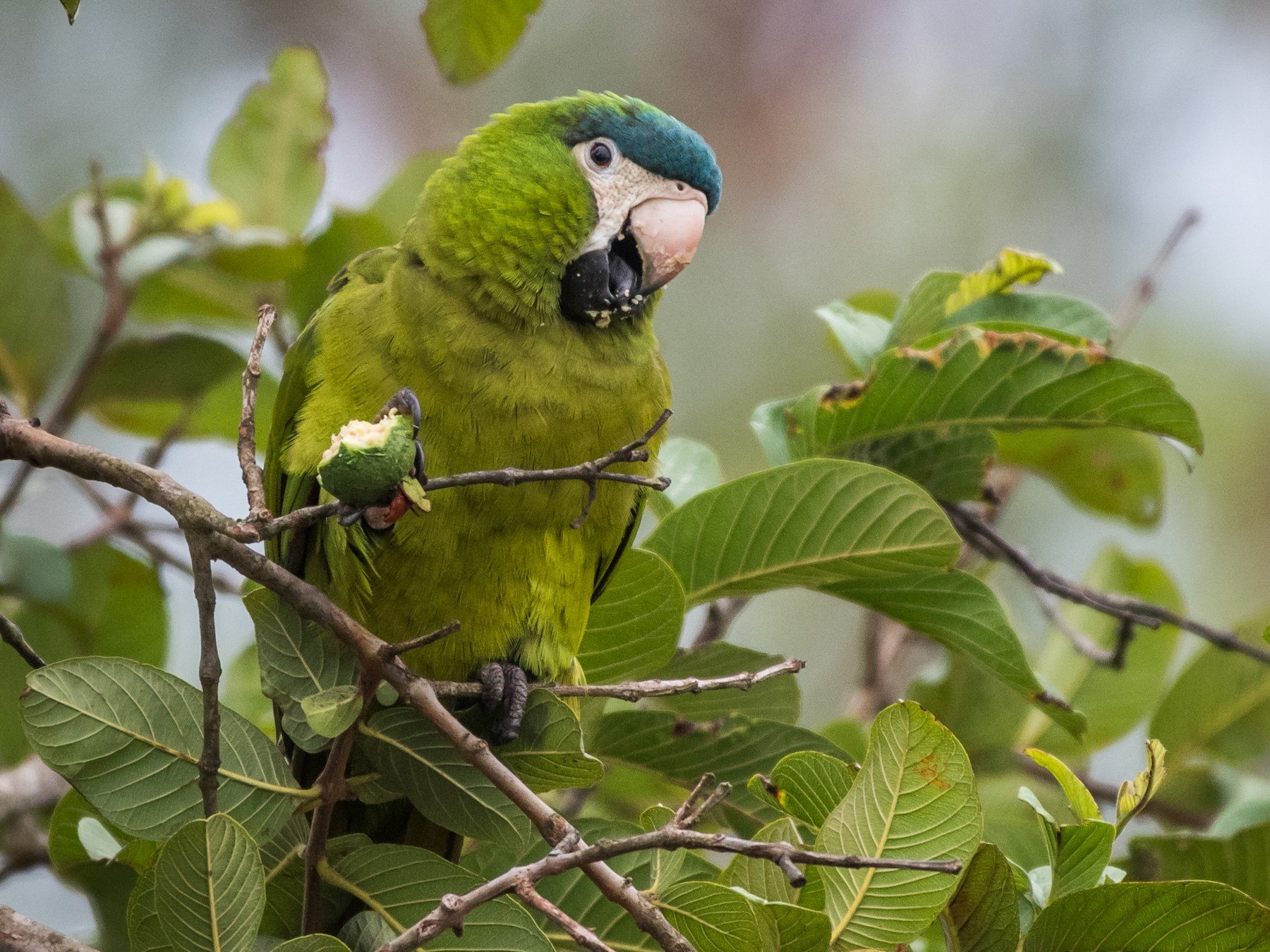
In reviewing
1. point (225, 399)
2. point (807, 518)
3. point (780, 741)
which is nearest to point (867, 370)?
point (807, 518)

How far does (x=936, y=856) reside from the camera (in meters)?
1.20

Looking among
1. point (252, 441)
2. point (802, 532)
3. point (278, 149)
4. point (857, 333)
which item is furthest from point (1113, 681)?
point (278, 149)

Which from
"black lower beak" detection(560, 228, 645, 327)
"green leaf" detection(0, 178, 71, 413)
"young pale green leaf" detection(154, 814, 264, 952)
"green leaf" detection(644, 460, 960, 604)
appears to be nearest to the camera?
"young pale green leaf" detection(154, 814, 264, 952)

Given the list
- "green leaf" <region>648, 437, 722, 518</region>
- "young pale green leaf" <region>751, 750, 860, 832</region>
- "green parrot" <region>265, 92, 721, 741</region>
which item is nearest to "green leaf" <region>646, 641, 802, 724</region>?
"green parrot" <region>265, 92, 721, 741</region>

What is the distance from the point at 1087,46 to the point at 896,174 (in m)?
1.39

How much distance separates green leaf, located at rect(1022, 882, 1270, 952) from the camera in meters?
1.21

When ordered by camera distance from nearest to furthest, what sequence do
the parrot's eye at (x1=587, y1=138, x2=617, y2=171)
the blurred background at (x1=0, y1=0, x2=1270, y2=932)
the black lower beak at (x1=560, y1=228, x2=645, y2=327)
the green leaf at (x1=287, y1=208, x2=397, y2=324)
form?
the black lower beak at (x1=560, y1=228, x2=645, y2=327), the parrot's eye at (x1=587, y1=138, x2=617, y2=171), the green leaf at (x1=287, y1=208, x2=397, y2=324), the blurred background at (x1=0, y1=0, x2=1270, y2=932)

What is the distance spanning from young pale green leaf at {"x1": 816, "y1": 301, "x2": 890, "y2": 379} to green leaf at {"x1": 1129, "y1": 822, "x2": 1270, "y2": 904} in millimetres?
865

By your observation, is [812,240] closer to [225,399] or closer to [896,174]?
[896,174]

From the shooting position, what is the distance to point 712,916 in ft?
3.86

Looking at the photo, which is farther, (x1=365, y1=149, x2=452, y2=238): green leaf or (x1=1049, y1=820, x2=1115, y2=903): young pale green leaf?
(x1=365, y1=149, x2=452, y2=238): green leaf

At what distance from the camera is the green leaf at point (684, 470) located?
205 cm

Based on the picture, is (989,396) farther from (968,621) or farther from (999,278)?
(968,621)

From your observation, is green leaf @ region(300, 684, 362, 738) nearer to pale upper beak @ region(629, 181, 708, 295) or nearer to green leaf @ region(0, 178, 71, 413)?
pale upper beak @ region(629, 181, 708, 295)
